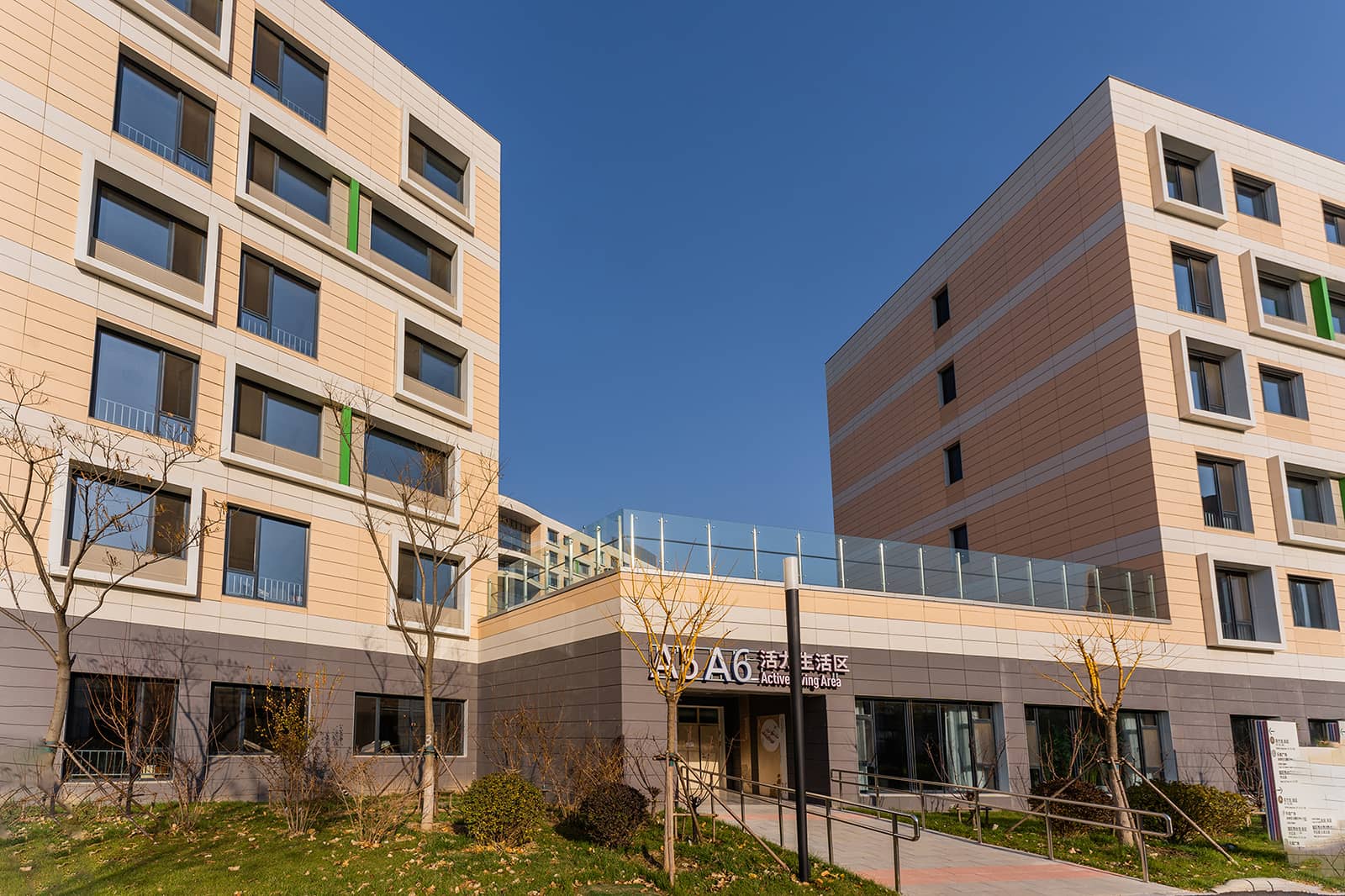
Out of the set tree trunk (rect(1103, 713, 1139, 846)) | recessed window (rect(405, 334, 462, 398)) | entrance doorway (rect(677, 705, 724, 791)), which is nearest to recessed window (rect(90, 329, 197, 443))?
recessed window (rect(405, 334, 462, 398))

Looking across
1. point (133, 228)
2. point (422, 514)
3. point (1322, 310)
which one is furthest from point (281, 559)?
point (1322, 310)

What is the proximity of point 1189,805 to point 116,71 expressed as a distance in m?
27.5

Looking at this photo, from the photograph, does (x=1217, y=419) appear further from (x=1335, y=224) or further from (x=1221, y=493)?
(x=1335, y=224)

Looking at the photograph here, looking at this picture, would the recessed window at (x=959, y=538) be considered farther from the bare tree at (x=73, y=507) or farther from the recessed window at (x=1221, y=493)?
the bare tree at (x=73, y=507)

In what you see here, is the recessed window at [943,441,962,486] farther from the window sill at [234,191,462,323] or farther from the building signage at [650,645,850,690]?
the window sill at [234,191,462,323]

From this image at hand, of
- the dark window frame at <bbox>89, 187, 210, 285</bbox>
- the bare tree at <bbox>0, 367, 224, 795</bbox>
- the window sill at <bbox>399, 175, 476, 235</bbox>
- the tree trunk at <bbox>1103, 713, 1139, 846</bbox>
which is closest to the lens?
the tree trunk at <bbox>1103, 713, 1139, 846</bbox>

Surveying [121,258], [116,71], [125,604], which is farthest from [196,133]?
[125,604]

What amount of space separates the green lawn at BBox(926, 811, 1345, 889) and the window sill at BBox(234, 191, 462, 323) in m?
19.2

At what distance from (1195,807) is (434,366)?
73.0ft

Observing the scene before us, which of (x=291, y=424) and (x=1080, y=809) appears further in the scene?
(x=291, y=424)

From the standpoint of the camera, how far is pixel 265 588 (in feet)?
81.5

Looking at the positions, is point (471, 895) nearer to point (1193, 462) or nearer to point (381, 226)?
point (381, 226)

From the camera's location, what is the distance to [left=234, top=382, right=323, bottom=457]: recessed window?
25.4 meters

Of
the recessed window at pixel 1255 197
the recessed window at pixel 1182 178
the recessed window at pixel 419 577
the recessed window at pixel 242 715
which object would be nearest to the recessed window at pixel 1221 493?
the recessed window at pixel 1182 178
